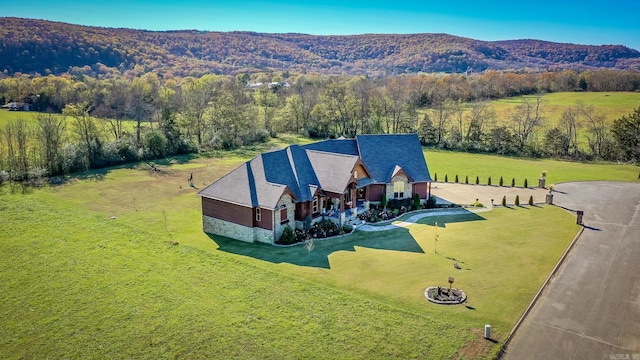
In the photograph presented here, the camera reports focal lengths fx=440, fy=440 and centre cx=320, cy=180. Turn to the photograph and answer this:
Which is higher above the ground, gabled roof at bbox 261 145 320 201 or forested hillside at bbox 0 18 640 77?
forested hillside at bbox 0 18 640 77

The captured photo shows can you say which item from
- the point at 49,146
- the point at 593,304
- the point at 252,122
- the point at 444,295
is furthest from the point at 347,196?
the point at 252,122

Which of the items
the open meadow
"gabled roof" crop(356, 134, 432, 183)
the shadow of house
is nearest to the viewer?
the open meadow

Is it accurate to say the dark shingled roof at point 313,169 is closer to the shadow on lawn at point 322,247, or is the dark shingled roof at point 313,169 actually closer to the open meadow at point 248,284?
the shadow on lawn at point 322,247

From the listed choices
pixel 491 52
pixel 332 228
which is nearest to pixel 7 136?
pixel 332 228

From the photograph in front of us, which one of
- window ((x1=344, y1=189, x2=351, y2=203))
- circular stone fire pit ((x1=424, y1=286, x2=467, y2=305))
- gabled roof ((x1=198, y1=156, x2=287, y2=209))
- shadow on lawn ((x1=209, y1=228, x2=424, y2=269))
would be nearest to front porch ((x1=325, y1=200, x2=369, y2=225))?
window ((x1=344, y1=189, x2=351, y2=203))

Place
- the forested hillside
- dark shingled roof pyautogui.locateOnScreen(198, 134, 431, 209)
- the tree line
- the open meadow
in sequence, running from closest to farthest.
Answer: the open meadow → dark shingled roof pyautogui.locateOnScreen(198, 134, 431, 209) → the tree line → the forested hillside

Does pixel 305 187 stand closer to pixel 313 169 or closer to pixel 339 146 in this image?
pixel 313 169

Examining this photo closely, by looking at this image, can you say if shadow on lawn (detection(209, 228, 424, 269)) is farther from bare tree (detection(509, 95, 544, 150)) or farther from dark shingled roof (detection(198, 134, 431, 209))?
bare tree (detection(509, 95, 544, 150))
